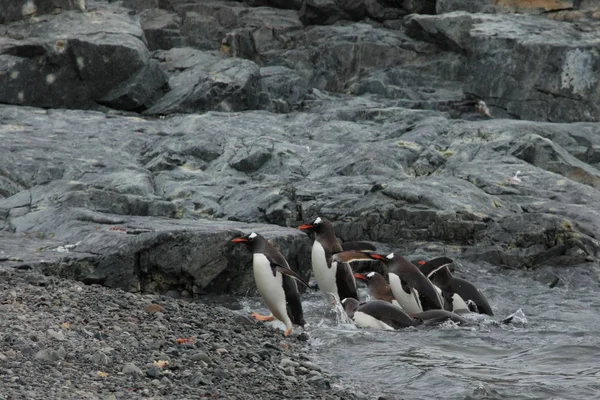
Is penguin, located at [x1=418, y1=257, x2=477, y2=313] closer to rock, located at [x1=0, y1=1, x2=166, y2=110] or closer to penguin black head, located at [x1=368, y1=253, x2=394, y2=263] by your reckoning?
penguin black head, located at [x1=368, y1=253, x2=394, y2=263]

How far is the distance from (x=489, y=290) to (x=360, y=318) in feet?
9.09

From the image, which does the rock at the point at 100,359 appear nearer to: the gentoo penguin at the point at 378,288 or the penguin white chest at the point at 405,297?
the penguin white chest at the point at 405,297

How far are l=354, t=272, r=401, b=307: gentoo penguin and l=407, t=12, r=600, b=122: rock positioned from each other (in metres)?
10.1

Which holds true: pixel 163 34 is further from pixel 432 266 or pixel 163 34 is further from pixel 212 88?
pixel 432 266

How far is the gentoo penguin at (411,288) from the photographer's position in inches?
A: 440

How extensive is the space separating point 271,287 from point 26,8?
11.8 meters

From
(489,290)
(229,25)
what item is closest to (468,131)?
(489,290)

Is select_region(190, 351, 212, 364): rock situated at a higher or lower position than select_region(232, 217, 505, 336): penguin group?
higher

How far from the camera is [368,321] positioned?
1037cm

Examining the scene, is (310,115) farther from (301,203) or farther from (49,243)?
(49,243)

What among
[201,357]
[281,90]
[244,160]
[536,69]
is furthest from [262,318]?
[536,69]

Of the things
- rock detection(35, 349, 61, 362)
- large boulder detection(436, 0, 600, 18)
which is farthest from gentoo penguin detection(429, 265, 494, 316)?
large boulder detection(436, 0, 600, 18)

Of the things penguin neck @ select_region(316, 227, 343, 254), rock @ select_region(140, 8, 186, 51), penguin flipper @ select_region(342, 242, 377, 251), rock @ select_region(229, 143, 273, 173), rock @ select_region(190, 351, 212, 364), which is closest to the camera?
rock @ select_region(190, 351, 212, 364)

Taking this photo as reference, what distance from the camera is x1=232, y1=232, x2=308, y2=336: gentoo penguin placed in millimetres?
10336
